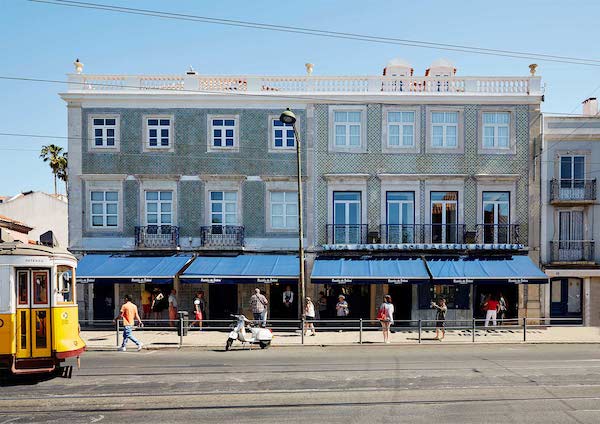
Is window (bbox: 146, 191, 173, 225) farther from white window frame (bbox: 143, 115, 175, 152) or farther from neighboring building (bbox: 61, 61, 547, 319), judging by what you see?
white window frame (bbox: 143, 115, 175, 152)

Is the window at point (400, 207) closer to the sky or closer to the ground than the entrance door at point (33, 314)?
closer to the sky

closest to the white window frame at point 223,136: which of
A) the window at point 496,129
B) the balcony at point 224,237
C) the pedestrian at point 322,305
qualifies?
the balcony at point 224,237

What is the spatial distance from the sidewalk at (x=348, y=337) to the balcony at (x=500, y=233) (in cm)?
380

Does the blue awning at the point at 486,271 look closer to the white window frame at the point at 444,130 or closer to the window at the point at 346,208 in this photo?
the window at the point at 346,208

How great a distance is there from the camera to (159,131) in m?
22.7

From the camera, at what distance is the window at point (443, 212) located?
2256 centimetres

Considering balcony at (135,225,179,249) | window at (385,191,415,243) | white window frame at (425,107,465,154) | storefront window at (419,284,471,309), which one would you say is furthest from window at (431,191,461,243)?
balcony at (135,225,179,249)

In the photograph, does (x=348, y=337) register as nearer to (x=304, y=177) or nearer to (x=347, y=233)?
(x=347, y=233)

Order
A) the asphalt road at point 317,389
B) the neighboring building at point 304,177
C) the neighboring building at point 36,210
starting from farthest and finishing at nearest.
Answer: the neighboring building at point 36,210 < the neighboring building at point 304,177 < the asphalt road at point 317,389

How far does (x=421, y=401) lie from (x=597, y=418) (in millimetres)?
3059

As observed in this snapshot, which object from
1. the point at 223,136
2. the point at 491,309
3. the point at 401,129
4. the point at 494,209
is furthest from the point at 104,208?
the point at 494,209

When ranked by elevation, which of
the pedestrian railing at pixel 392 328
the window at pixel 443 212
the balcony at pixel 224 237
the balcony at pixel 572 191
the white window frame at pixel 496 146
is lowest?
the pedestrian railing at pixel 392 328

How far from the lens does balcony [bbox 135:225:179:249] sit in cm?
2212

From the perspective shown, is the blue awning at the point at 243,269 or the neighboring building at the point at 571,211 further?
the neighboring building at the point at 571,211
